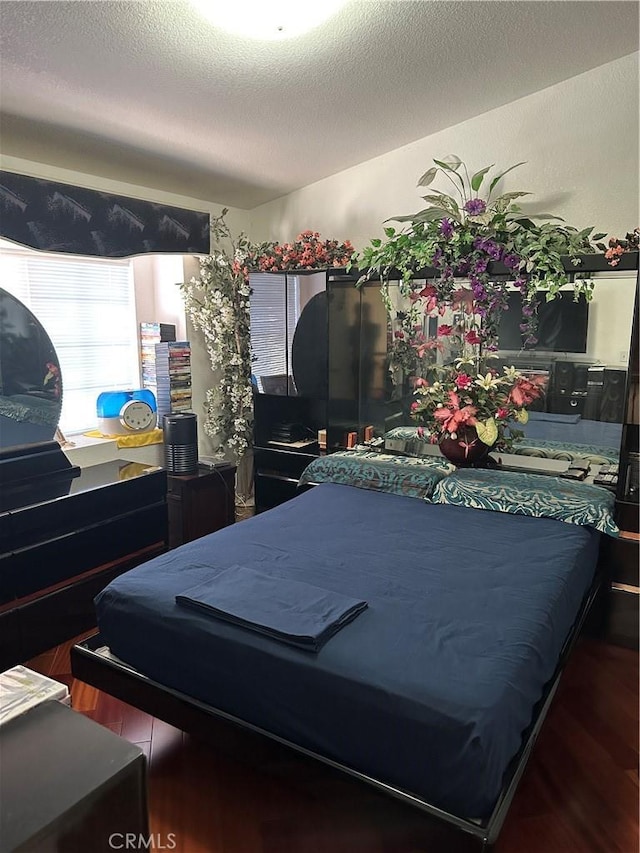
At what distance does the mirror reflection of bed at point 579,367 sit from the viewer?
291 centimetres

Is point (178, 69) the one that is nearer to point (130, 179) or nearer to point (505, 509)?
point (130, 179)

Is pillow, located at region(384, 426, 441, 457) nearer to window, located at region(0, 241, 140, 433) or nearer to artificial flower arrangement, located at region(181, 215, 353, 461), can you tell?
artificial flower arrangement, located at region(181, 215, 353, 461)

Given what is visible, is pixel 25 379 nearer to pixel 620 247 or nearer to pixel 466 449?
pixel 466 449

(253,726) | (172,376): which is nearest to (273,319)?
(172,376)

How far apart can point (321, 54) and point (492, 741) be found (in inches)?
94.6

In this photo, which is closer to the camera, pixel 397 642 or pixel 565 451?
pixel 397 642

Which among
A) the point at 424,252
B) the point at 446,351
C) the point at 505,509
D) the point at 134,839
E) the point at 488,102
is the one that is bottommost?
the point at 134,839

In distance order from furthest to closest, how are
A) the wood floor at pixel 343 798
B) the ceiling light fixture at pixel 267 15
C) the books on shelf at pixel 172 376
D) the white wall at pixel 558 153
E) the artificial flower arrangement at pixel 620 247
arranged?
the books on shelf at pixel 172 376
the white wall at pixel 558 153
the artificial flower arrangement at pixel 620 247
the ceiling light fixture at pixel 267 15
the wood floor at pixel 343 798

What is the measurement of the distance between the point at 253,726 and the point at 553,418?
2239 mm

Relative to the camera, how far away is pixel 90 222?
3.07 meters

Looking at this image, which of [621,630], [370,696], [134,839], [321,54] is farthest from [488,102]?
[134,839]

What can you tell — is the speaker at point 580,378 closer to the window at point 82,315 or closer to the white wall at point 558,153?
the white wall at point 558,153

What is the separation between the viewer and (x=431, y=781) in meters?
1.42

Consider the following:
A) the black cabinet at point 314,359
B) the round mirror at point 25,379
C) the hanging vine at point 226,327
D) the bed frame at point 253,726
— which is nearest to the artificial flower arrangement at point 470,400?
the black cabinet at point 314,359
